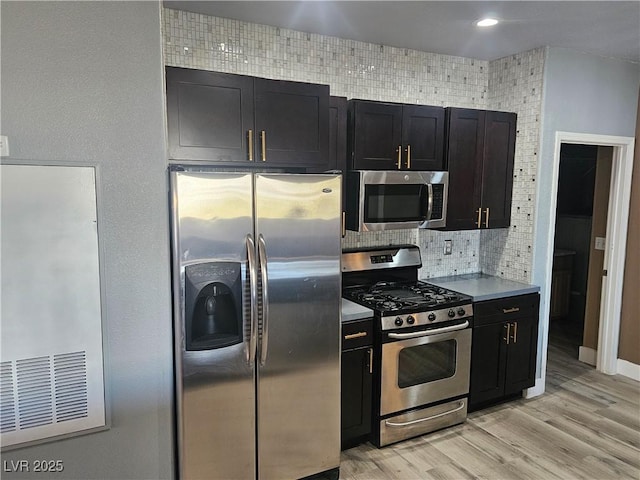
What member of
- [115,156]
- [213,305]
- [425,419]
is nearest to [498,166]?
[425,419]

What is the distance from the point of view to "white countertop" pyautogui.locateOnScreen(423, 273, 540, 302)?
11.4 ft

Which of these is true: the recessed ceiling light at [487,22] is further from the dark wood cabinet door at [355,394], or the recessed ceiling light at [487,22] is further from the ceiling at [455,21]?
the dark wood cabinet door at [355,394]

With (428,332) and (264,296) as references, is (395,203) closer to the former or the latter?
(428,332)

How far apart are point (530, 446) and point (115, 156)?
10.3 ft

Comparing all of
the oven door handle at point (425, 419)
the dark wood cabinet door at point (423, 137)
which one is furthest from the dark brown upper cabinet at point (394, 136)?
the oven door handle at point (425, 419)

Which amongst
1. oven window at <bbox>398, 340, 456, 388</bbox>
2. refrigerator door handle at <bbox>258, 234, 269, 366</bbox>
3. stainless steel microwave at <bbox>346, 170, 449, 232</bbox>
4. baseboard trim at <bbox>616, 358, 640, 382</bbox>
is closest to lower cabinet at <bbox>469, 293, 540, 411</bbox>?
oven window at <bbox>398, 340, 456, 388</bbox>

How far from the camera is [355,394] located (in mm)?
2957

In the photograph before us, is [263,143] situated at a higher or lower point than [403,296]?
higher

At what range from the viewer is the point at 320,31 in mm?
3227

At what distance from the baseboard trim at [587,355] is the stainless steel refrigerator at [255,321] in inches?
126

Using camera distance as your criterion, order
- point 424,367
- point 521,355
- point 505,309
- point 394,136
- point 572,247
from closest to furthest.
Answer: point 424,367
point 394,136
point 505,309
point 521,355
point 572,247

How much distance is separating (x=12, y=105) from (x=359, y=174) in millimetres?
1995

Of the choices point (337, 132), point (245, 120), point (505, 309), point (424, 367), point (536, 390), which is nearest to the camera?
point (245, 120)

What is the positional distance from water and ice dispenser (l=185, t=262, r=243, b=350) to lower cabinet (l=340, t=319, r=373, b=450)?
2.69 ft
